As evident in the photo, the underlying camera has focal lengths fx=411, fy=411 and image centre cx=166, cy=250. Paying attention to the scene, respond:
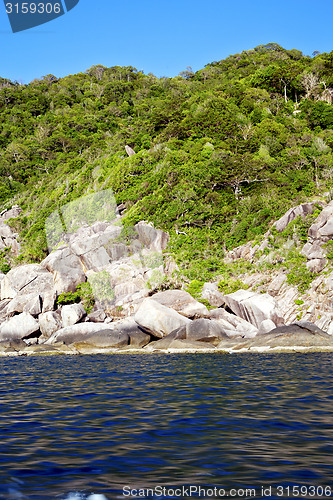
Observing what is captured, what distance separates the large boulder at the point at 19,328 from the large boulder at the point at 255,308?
633 inches

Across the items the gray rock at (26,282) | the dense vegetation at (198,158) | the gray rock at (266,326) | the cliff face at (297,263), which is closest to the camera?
the gray rock at (266,326)

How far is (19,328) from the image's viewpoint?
3366cm

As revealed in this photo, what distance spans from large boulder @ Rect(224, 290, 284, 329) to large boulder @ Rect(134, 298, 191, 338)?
4431mm

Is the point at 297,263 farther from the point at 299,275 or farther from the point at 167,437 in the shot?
the point at 167,437

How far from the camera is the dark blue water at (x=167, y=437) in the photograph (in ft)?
15.3

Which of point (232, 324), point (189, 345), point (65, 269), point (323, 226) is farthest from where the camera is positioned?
point (65, 269)

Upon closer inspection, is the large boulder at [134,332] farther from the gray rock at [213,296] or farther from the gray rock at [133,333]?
the gray rock at [213,296]

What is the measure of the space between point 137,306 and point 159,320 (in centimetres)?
673

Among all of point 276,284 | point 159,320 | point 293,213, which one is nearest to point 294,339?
point 159,320

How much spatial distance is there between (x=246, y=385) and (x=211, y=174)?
121ft

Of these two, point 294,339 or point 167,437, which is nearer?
point 167,437

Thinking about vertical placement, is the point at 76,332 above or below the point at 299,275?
below

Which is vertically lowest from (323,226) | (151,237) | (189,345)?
(189,345)

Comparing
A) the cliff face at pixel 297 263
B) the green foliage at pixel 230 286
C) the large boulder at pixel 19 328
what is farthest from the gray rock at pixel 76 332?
the cliff face at pixel 297 263
